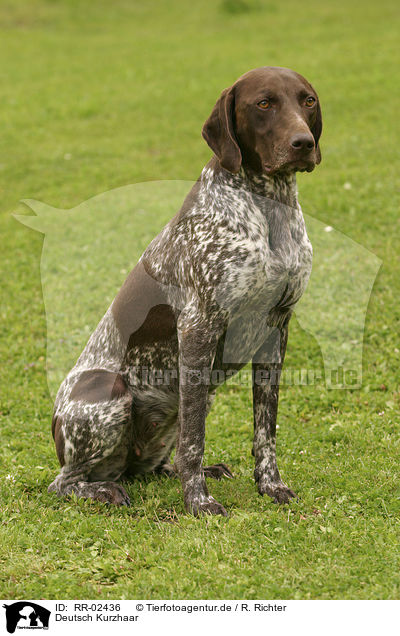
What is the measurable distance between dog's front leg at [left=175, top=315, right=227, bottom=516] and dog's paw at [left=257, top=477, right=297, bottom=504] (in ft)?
1.31

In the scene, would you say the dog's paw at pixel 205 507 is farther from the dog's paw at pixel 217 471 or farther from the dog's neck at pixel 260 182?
the dog's neck at pixel 260 182

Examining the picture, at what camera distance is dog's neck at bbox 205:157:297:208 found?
15.2 ft

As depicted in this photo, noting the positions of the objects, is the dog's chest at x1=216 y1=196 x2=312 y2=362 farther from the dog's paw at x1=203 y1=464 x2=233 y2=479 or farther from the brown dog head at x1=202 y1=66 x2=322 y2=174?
the dog's paw at x1=203 y1=464 x2=233 y2=479

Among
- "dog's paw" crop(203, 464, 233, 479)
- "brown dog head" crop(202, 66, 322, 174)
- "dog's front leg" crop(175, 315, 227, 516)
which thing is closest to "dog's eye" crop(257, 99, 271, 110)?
"brown dog head" crop(202, 66, 322, 174)

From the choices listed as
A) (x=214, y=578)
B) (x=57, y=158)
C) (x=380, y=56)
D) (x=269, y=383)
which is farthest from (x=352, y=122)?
(x=214, y=578)

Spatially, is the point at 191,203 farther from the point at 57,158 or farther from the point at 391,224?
the point at 57,158

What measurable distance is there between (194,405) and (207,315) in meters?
0.57

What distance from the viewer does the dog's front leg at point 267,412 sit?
507cm

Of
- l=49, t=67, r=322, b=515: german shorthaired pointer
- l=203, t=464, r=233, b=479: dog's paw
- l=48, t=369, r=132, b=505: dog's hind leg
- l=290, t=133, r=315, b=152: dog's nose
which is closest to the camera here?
l=290, t=133, r=315, b=152: dog's nose

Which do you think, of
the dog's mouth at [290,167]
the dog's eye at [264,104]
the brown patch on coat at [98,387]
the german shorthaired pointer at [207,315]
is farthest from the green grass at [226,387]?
the dog's eye at [264,104]

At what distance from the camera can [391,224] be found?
1019 centimetres

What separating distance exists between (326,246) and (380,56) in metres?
10.3

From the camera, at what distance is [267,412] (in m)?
5.16
